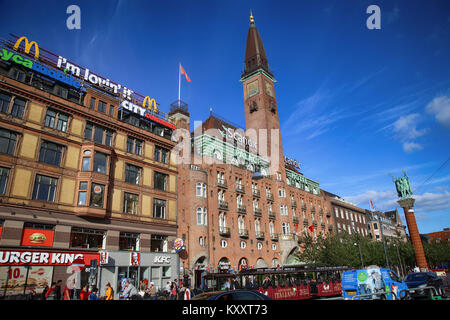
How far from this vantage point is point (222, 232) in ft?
131

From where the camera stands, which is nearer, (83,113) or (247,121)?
(83,113)

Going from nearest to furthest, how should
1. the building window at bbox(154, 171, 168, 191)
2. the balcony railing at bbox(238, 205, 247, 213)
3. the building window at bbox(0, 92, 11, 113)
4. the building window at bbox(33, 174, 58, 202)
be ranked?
the building window at bbox(0, 92, 11, 113) < the building window at bbox(33, 174, 58, 202) < the building window at bbox(154, 171, 168, 191) < the balcony railing at bbox(238, 205, 247, 213)

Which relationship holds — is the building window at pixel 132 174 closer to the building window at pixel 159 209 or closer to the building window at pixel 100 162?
the building window at pixel 100 162

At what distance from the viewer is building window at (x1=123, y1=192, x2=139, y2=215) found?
29.0 m

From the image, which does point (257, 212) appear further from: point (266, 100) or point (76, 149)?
point (76, 149)

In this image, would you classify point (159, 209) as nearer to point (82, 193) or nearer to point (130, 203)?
point (130, 203)

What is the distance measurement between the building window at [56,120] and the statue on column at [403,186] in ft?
176

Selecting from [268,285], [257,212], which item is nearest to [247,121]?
[257,212]

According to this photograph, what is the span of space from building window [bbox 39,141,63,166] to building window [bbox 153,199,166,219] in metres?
10.3

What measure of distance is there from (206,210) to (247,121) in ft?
89.5

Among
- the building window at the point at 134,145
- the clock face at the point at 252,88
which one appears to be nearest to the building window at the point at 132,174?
the building window at the point at 134,145

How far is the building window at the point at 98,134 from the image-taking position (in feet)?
91.6

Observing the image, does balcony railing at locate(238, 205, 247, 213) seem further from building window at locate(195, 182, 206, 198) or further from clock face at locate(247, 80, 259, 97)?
clock face at locate(247, 80, 259, 97)

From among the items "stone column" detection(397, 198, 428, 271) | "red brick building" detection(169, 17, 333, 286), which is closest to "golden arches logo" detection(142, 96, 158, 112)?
"red brick building" detection(169, 17, 333, 286)
